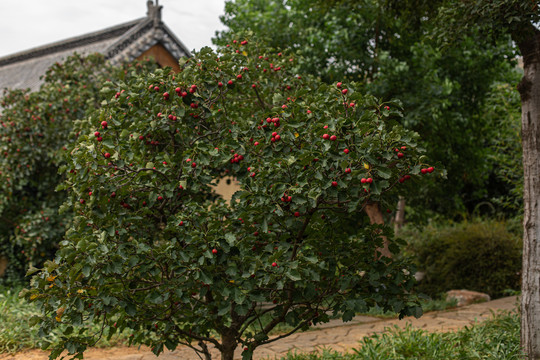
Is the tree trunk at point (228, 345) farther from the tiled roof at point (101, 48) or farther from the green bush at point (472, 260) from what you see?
the tiled roof at point (101, 48)

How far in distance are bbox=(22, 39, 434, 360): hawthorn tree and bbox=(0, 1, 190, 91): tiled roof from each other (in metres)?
6.65

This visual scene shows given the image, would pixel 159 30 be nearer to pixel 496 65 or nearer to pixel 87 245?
pixel 496 65

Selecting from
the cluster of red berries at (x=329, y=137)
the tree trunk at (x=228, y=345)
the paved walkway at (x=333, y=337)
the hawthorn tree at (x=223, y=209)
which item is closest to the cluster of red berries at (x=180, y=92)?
the hawthorn tree at (x=223, y=209)

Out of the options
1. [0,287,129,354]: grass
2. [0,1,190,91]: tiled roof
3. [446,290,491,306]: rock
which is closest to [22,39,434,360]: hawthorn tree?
[0,287,129,354]: grass

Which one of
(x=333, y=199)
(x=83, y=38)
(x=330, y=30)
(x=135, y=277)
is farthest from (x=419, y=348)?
(x=83, y=38)

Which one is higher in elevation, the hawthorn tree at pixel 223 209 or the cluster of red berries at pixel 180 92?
the cluster of red berries at pixel 180 92

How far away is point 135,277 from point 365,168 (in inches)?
74.3

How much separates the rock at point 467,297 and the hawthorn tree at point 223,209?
5.94m

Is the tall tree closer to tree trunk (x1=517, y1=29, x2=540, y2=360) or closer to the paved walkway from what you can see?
tree trunk (x1=517, y1=29, x2=540, y2=360)

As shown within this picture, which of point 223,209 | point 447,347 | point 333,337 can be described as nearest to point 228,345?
point 223,209

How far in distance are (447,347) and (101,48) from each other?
516 inches

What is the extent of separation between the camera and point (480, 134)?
10.7 m

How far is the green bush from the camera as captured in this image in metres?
9.39

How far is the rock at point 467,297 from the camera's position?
878cm
